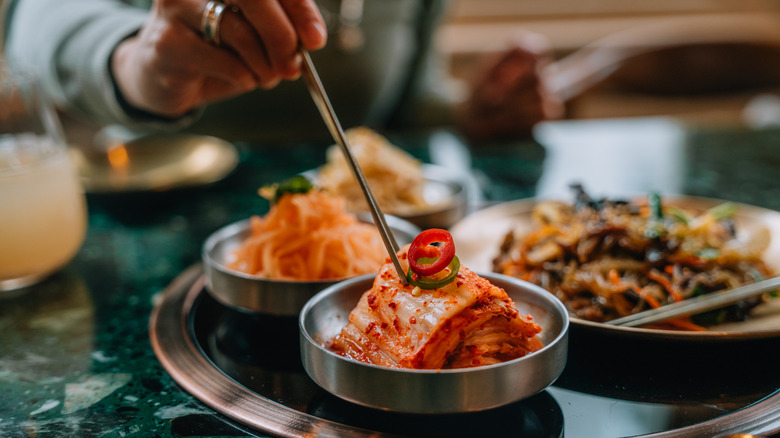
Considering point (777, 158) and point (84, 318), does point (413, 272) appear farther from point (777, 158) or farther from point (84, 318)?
point (777, 158)

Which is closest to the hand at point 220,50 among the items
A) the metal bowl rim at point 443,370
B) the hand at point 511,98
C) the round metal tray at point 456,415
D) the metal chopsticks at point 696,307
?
the metal bowl rim at point 443,370

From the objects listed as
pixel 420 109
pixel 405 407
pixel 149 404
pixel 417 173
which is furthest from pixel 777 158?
Answer: pixel 149 404

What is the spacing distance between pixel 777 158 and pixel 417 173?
167 centimetres

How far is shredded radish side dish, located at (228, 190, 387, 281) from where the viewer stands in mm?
1616

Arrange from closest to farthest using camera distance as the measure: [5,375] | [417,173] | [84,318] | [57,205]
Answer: [5,375] < [84,318] < [57,205] < [417,173]

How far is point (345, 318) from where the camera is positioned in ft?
4.58

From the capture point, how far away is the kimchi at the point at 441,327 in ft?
3.66

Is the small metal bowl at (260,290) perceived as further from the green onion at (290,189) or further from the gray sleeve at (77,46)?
the gray sleeve at (77,46)

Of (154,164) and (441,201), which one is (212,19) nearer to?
(441,201)

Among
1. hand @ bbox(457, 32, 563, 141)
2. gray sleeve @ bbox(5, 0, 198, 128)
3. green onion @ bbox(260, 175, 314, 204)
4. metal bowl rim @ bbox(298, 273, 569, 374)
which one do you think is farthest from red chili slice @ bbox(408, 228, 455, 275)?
hand @ bbox(457, 32, 563, 141)

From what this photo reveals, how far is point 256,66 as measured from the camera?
5.41 feet

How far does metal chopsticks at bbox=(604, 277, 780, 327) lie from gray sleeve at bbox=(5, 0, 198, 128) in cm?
168

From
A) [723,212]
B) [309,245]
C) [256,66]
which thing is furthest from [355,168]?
[723,212]

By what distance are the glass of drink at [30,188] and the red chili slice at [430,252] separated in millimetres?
1107
